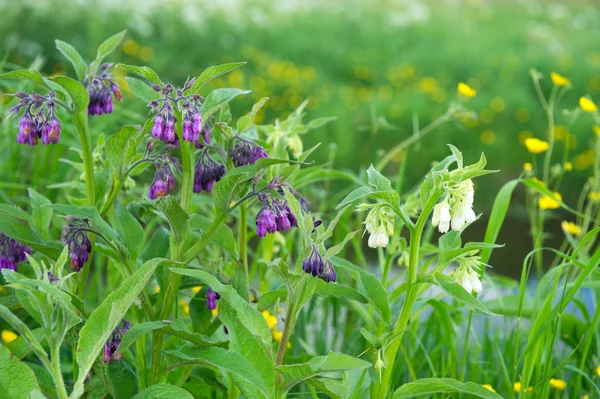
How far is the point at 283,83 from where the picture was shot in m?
6.89

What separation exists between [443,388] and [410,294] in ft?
0.62

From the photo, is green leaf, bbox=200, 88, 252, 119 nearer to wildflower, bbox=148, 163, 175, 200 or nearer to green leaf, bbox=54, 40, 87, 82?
wildflower, bbox=148, 163, 175, 200

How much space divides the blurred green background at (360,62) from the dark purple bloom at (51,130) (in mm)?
3629

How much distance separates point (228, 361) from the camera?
1.51m

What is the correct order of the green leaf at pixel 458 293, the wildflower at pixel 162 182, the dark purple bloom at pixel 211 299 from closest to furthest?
the green leaf at pixel 458 293 < the wildflower at pixel 162 182 < the dark purple bloom at pixel 211 299

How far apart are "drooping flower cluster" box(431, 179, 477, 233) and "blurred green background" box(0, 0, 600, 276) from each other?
3.74 metres

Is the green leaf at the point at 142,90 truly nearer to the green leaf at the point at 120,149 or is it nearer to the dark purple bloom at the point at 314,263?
the green leaf at the point at 120,149

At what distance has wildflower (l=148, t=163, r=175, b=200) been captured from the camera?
65.6 inches

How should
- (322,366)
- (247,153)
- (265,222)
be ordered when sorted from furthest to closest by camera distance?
(247,153), (265,222), (322,366)

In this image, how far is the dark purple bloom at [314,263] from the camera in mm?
1505

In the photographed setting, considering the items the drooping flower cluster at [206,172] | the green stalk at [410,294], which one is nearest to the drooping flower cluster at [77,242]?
the drooping flower cluster at [206,172]

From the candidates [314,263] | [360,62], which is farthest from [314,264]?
[360,62]

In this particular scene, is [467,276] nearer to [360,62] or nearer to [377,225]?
[377,225]

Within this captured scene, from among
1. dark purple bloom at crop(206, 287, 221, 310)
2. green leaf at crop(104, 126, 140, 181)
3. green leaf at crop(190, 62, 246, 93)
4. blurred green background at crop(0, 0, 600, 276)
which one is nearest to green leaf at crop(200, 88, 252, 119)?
green leaf at crop(190, 62, 246, 93)
